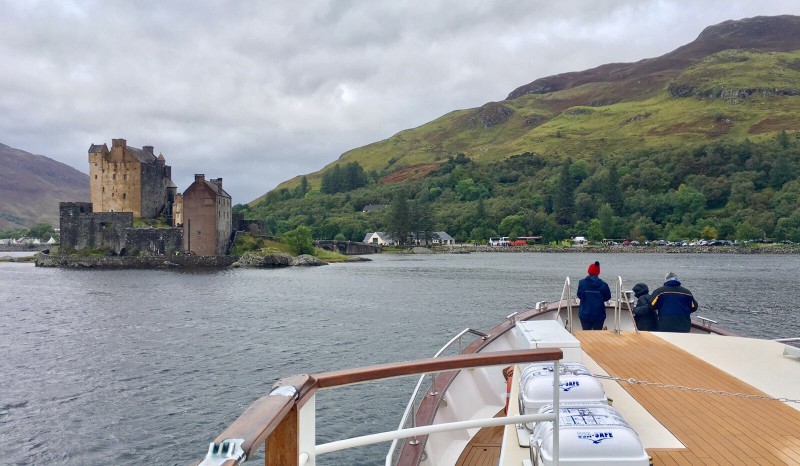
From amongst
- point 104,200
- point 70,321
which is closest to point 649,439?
point 70,321

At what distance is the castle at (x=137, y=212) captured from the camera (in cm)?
8600

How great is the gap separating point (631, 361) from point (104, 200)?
99.6m

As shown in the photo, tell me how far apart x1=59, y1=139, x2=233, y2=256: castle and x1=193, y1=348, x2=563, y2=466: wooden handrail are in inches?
3390

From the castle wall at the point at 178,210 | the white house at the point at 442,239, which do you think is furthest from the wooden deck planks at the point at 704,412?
the white house at the point at 442,239

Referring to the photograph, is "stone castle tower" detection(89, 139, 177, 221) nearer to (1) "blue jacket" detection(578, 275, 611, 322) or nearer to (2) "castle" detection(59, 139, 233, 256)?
(2) "castle" detection(59, 139, 233, 256)

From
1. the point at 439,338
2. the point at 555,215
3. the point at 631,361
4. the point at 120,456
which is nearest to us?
the point at 631,361

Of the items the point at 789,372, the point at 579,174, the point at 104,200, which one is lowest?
the point at 789,372

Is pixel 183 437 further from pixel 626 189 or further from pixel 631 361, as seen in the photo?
pixel 626 189

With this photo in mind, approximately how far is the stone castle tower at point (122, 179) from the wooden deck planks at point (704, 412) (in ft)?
310

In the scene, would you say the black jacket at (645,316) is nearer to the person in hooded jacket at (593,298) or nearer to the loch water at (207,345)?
the person in hooded jacket at (593,298)

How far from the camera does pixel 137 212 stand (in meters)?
93.7

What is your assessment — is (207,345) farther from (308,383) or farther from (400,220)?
(400,220)

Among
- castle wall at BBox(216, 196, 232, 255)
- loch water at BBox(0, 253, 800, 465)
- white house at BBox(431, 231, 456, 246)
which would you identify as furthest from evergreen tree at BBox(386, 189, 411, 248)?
loch water at BBox(0, 253, 800, 465)

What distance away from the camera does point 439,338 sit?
2753 cm
